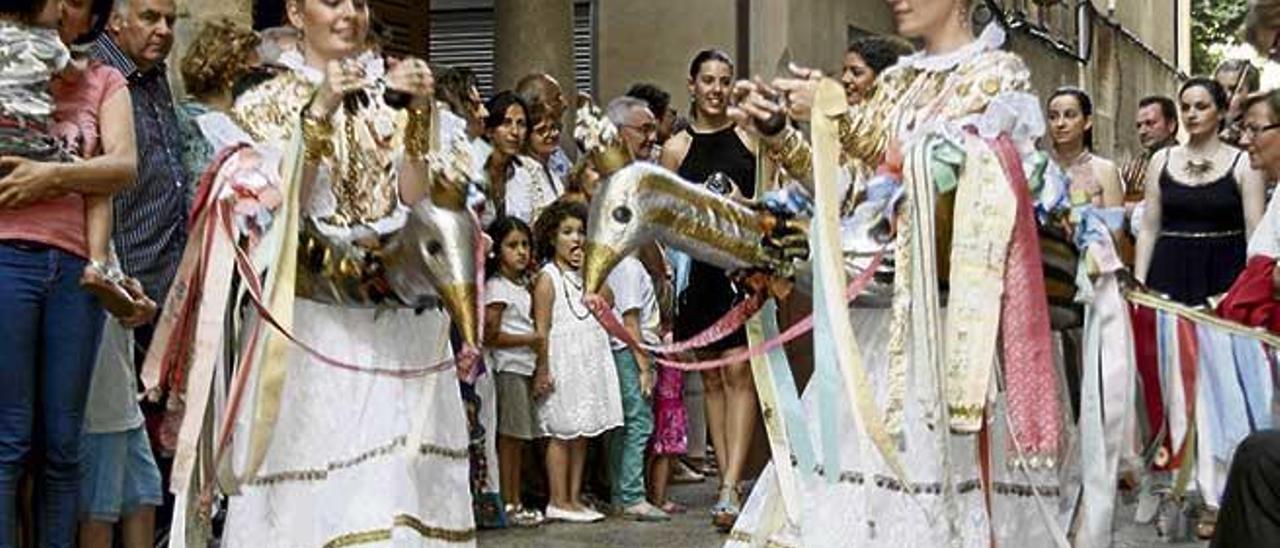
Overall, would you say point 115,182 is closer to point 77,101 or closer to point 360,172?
point 77,101

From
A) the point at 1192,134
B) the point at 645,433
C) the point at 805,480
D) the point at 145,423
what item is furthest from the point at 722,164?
the point at 805,480

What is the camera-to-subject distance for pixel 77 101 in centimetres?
580

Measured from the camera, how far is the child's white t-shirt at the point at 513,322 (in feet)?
29.1

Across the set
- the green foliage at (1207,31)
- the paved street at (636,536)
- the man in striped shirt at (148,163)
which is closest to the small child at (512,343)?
the paved street at (636,536)

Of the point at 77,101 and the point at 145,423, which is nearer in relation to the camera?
the point at 77,101

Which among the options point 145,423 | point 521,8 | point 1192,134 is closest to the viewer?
point 145,423

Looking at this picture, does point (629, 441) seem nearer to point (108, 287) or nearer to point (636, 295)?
point (636, 295)

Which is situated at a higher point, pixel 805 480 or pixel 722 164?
pixel 722 164

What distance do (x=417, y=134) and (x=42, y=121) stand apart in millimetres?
924

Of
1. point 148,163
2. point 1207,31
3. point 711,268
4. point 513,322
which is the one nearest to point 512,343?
point 513,322

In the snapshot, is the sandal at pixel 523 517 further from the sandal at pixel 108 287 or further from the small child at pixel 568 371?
the sandal at pixel 108 287

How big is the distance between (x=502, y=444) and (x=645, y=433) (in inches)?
24.9

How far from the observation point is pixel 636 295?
371 inches

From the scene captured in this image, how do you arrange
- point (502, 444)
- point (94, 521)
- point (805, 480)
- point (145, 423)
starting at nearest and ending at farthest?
point (805, 480) → point (94, 521) → point (145, 423) → point (502, 444)
